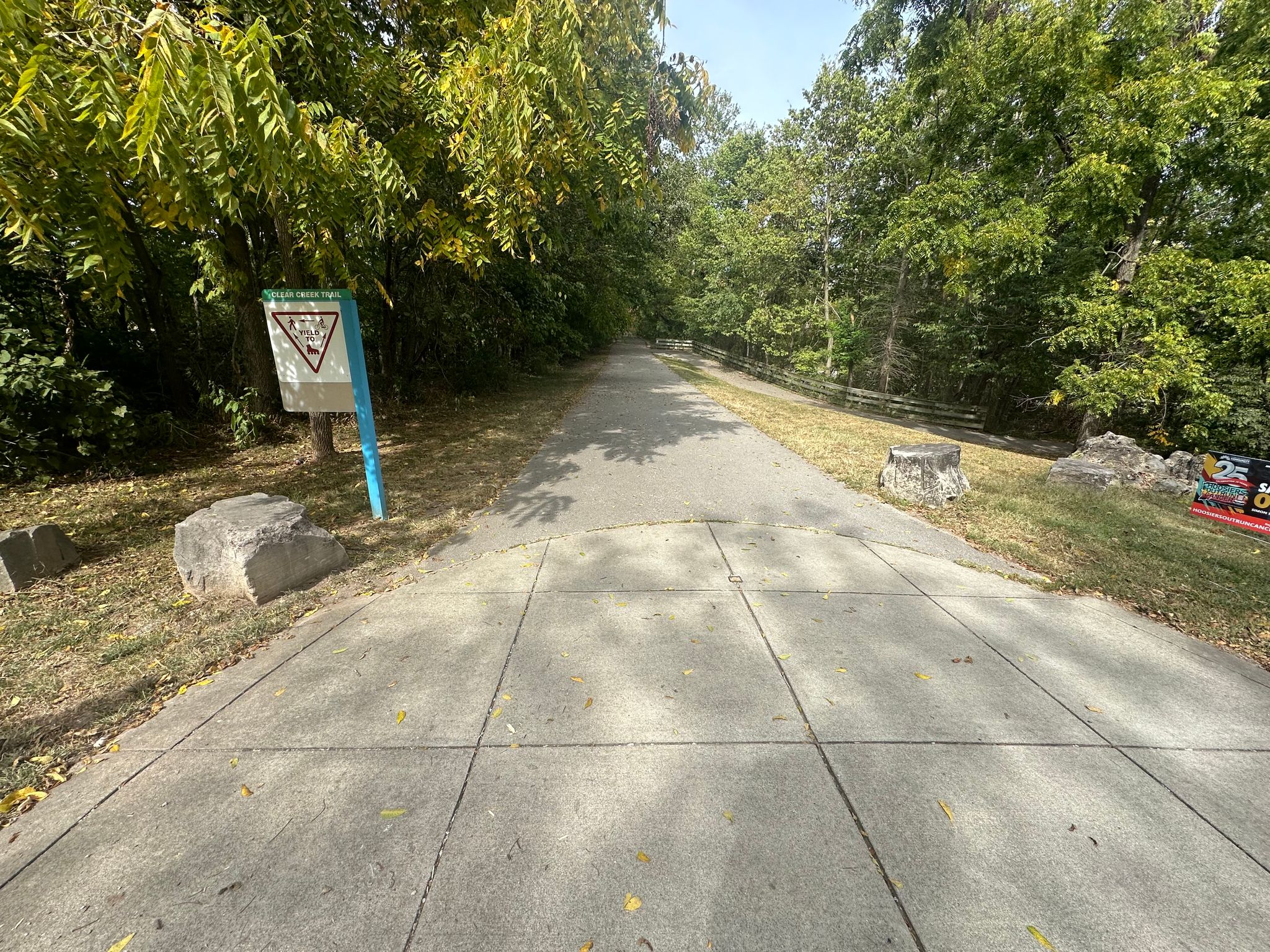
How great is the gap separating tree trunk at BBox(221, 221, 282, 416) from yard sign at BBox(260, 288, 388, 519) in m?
3.20

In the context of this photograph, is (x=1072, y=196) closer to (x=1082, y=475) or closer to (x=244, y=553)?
(x=1082, y=475)

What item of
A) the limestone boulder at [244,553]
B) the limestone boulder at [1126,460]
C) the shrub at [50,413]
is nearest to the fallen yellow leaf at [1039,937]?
the limestone boulder at [244,553]

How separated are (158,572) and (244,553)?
45.0 inches

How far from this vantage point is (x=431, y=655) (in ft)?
9.57

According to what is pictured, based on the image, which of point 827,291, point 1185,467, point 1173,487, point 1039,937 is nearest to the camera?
point 1039,937

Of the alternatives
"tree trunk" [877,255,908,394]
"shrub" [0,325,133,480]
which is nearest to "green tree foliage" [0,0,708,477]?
"shrub" [0,325,133,480]

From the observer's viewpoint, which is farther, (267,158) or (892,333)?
(892,333)

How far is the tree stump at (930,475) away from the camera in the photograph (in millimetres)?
5801

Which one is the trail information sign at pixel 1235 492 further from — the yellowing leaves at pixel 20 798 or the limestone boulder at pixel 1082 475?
the yellowing leaves at pixel 20 798

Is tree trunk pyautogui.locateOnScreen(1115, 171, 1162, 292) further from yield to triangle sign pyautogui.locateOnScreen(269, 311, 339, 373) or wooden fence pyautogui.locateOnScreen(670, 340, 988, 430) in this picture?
yield to triangle sign pyautogui.locateOnScreen(269, 311, 339, 373)

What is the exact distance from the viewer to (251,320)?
7590 mm

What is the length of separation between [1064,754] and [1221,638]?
2.22 meters

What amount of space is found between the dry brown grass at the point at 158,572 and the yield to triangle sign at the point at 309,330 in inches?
62.6

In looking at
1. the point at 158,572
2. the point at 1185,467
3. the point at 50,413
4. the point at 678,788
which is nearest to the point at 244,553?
the point at 158,572
